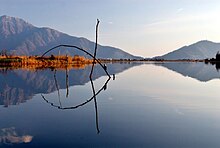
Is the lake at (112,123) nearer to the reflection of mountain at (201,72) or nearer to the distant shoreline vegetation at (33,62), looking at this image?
the reflection of mountain at (201,72)

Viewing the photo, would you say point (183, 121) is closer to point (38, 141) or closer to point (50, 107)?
point (38, 141)

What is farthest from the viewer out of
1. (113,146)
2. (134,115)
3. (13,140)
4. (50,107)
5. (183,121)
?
(50,107)

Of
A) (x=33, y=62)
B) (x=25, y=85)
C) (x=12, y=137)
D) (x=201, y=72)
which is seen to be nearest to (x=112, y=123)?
(x=12, y=137)

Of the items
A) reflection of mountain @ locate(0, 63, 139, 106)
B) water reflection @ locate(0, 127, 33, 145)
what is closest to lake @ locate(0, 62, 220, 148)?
water reflection @ locate(0, 127, 33, 145)

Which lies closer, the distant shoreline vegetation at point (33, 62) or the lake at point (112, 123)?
the lake at point (112, 123)

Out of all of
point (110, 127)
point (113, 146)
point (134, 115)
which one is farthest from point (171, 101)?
point (113, 146)

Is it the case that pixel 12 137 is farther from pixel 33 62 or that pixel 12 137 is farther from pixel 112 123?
Result: pixel 33 62

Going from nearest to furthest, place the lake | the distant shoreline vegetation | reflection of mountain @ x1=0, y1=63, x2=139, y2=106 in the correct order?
1. the lake
2. reflection of mountain @ x1=0, y1=63, x2=139, y2=106
3. the distant shoreline vegetation

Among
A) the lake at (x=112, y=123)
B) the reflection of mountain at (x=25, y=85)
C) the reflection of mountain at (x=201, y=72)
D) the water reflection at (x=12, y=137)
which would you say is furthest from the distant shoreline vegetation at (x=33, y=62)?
the water reflection at (x=12, y=137)

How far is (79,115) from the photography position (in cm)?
1162

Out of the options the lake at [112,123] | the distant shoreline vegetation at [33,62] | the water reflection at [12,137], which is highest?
the distant shoreline vegetation at [33,62]

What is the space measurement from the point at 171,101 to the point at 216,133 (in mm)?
6766

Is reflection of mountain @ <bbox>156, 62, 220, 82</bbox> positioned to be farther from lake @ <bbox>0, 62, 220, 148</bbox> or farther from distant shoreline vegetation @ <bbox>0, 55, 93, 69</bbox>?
distant shoreline vegetation @ <bbox>0, 55, 93, 69</bbox>

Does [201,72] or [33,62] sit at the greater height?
[33,62]
